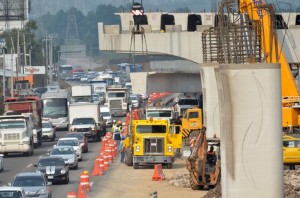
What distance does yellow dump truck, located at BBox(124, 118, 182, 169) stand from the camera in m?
55.1

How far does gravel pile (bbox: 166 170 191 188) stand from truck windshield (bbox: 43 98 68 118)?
41.0m

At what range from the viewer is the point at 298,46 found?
71938mm

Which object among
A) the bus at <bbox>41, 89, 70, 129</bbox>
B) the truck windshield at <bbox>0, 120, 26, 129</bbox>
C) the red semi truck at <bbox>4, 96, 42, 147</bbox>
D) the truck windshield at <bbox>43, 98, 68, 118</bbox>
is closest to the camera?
the truck windshield at <bbox>0, 120, 26, 129</bbox>

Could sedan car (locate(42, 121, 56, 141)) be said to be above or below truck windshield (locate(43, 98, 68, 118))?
below

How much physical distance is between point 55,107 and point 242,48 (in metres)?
66.1

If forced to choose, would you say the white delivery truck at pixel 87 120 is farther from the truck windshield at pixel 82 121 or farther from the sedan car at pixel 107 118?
the sedan car at pixel 107 118

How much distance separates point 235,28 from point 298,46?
4450cm

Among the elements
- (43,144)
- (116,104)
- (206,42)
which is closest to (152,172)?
(206,42)

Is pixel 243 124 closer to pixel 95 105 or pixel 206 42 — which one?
pixel 206 42

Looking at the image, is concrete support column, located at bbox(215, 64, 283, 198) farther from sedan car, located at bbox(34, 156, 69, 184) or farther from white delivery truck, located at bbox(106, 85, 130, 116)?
white delivery truck, located at bbox(106, 85, 130, 116)

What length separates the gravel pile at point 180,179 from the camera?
47375 millimetres

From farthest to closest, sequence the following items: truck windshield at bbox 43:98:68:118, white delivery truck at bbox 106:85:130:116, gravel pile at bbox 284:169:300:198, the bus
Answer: white delivery truck at bbox 106:85:130:116 < truck windshield at bbox 43:98:68:118 < the bus < gravel pile at bbox 284:169:300:198

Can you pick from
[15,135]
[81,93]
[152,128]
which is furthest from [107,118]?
[152,128]

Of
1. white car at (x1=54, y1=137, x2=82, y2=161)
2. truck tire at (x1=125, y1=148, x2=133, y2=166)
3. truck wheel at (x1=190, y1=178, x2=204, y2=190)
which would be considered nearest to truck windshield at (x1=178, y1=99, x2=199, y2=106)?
white car at (x1=54, y1=137, x2=82, y2=161)
